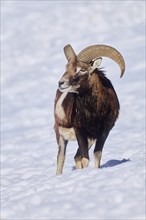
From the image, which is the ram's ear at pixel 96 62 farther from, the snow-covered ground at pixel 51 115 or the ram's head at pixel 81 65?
the snow-covered ground at pixel 51 115

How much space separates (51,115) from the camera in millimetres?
23562

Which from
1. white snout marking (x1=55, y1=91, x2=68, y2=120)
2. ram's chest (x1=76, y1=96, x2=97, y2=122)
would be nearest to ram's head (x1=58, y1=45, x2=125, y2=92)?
ram's chest (x1=76, y1=96, x2=97, y2=122)

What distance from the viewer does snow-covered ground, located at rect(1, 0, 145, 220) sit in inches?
381

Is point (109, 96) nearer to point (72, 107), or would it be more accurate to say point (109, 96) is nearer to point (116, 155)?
point (72, 107)

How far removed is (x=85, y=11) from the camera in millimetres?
34469

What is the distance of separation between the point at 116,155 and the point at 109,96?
4.66m

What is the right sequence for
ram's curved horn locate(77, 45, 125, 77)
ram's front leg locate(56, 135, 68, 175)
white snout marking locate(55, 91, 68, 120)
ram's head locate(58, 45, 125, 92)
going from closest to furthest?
ram's head locate(58, 45, 125, 92) < ram's curved horn locate(77, 45, 125, 77) < white snout marking locate(55, 91, 68, 120) < ram's front leg locate(56, 135, 68, 175)

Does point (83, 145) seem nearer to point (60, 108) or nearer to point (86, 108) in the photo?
point (86, 108)

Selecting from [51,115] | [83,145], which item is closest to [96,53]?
[83,145]

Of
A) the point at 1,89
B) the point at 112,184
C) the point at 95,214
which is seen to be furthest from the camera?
the point at 1,89

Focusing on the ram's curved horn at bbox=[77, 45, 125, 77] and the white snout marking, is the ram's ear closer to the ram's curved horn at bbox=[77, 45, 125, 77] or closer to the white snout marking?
the ram's curved horn at bbox=[77, 45, 125, 77]

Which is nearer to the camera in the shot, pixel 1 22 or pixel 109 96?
pixel 109 96

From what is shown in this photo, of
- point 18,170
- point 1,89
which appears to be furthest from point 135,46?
point 18,170

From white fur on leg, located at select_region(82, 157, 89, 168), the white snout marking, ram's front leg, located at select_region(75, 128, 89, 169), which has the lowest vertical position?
white fur on leg, located at select_region(82, 157, 89, 168)
